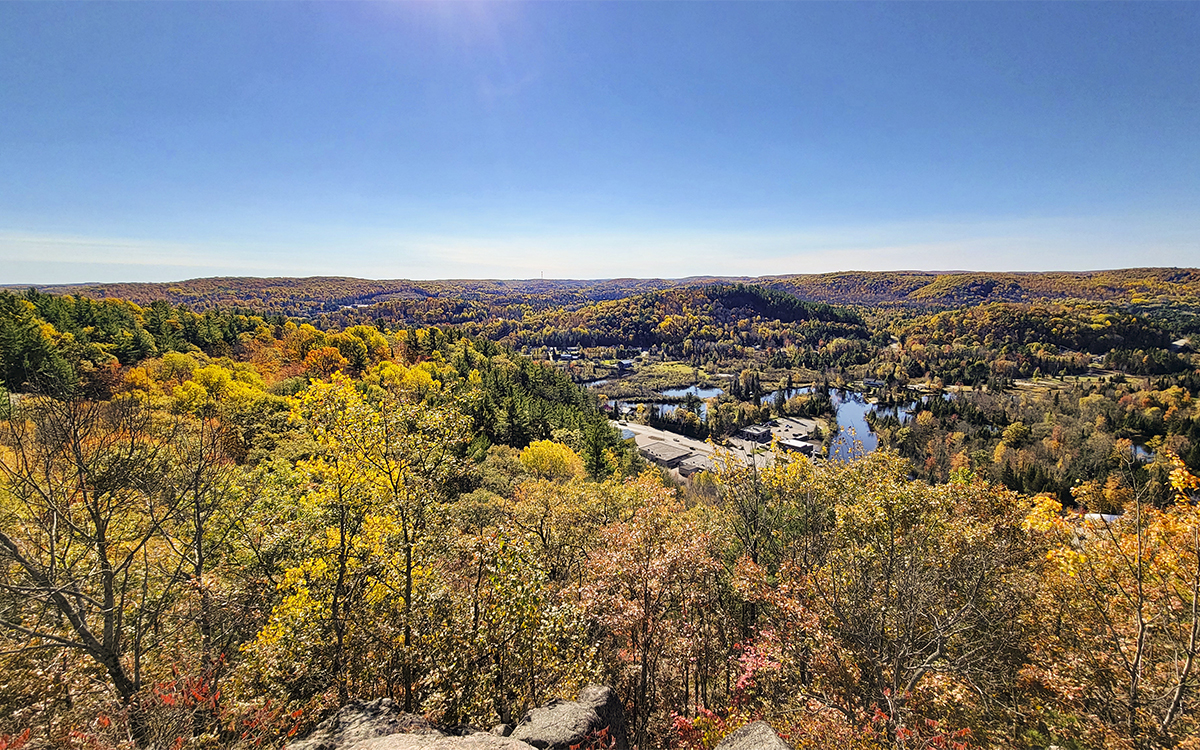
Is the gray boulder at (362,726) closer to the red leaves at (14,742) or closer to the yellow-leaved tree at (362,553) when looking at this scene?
the yellow-leaved tree at (362,553)

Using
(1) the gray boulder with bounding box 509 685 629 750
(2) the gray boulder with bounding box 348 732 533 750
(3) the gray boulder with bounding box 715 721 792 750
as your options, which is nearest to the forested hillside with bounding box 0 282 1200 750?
(1) the gray boulder with bounding box 509 685 629 750

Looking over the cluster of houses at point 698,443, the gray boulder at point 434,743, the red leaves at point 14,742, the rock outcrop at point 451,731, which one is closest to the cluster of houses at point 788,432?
the cluster of houses at point 698,443

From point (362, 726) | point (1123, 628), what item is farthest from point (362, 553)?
point (1123, 628)

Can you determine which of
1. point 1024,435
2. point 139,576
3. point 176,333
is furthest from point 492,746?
point 1024,435

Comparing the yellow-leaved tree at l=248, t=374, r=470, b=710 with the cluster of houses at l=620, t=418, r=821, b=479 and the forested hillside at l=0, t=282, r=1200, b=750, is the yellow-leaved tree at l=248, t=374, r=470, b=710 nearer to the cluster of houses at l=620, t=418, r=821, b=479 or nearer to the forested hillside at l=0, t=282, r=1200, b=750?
the forested hillside at l=0, t=282, r=1200, b=750

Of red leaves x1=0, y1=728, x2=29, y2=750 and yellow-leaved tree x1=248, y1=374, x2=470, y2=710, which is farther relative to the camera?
yellow-leaved tree x1=248, y1=374, x2=470, y2=710

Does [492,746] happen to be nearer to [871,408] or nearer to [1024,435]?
[1024,435]
